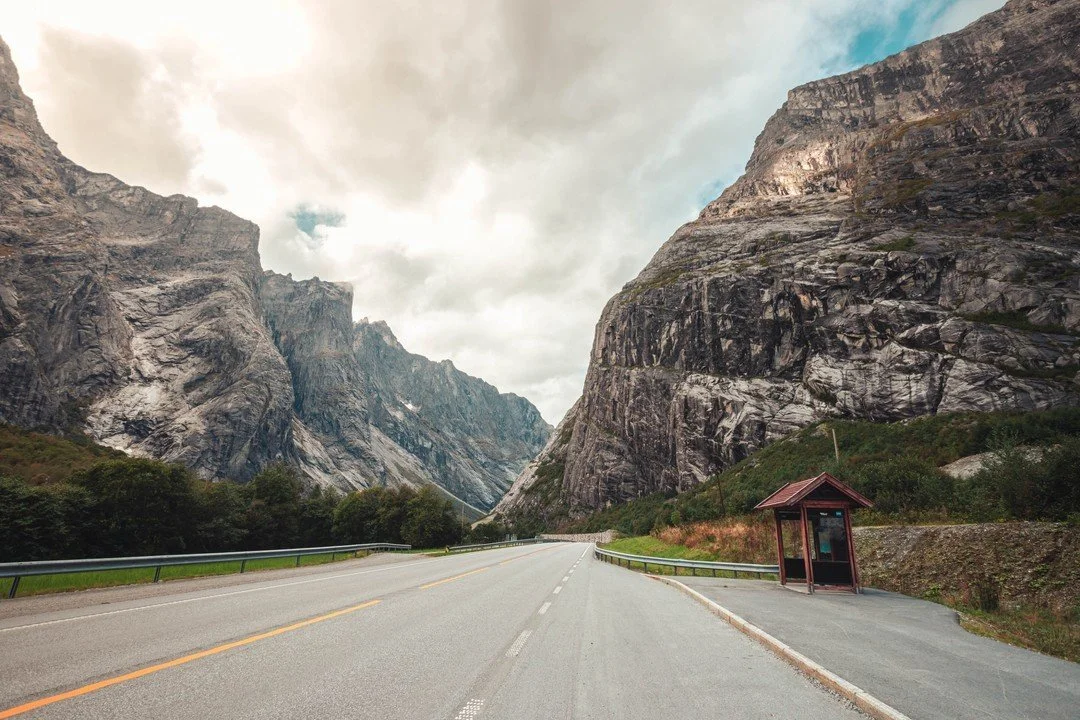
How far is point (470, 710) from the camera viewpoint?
470 cm

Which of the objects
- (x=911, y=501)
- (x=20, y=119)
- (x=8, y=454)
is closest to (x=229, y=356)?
(x=8, y=454)

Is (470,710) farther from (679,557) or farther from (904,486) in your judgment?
(679,557)

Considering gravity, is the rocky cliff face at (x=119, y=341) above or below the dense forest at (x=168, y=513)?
above

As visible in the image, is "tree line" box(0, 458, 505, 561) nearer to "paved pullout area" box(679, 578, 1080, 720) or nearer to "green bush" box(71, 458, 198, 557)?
"green bush" box(71, 458, 198, 557)

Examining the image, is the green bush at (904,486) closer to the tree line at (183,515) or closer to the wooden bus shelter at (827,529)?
the wooden bus shelter at (827,529)

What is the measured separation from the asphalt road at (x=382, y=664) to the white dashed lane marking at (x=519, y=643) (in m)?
0.06

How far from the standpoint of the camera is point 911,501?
24.4 m

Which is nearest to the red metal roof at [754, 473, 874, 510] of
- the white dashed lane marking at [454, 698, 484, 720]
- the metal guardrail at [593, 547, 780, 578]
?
the metal guardrail at [593, 547, 780, 578]

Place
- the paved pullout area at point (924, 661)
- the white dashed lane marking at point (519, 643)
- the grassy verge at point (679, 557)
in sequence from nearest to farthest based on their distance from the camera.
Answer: the paved pullout area at point (924, 661), the white dashed lane marking at point (519, 643), the grassy verge at point (679, 557)

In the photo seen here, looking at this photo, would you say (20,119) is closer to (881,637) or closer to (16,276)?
(16,276)

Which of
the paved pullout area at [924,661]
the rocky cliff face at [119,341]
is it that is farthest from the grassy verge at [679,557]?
the rocky cliff face at [119,341]

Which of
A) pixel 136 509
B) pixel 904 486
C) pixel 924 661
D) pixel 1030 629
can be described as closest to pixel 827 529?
pixel 1030 629

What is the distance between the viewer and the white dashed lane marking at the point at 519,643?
7.10 m

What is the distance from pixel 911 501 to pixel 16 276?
8205 inches
